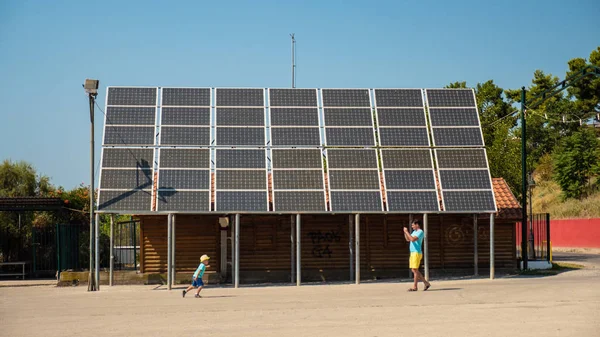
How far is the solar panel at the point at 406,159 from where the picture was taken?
86.6 ft

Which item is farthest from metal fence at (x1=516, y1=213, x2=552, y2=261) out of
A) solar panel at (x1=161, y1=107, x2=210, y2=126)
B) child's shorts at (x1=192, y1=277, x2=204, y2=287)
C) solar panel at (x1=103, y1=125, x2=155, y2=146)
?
solar panel at (x1=103, y1=125, x2=155, y2=146)

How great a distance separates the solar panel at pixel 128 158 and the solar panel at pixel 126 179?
22cm

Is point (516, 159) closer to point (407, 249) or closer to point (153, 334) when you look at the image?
point (407, 249)

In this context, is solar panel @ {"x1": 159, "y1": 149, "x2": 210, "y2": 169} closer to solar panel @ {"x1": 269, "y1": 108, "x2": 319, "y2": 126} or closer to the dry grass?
solar panel @ {"x1": 269, "y1": 108, "x2": 319, "y2": 126}

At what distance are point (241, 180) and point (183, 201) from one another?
1968mm

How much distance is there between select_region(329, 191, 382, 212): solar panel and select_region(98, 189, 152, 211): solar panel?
5.71 m

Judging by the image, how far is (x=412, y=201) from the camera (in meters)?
25.6

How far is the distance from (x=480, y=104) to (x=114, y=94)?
109 feet

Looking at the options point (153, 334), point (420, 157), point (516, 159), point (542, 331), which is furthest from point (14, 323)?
point (516, 159)

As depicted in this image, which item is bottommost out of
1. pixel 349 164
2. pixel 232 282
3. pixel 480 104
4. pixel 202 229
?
pixel 232 282

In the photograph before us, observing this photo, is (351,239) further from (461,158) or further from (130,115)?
(130,115)

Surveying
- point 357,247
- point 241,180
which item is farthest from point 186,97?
point 357,247

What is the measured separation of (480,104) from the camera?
54.8 m

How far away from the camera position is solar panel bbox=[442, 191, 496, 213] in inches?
1005
